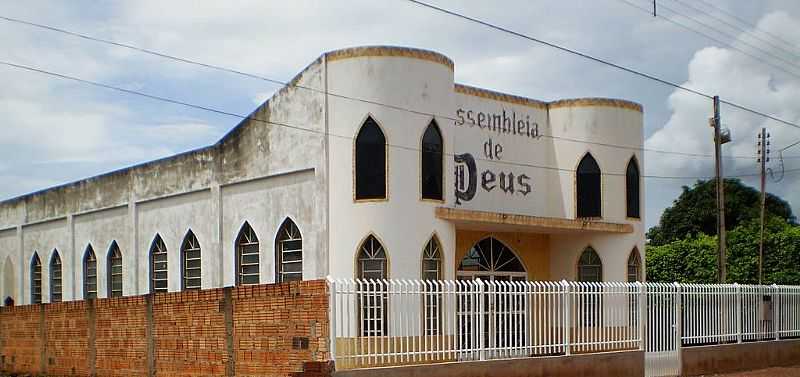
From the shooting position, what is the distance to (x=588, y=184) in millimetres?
23406

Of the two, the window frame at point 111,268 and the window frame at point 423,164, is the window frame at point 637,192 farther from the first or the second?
the window frame at point 111,268

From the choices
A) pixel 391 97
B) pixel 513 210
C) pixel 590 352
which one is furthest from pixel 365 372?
pixel 513 210

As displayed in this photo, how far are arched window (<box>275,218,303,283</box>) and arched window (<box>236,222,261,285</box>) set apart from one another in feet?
3.14

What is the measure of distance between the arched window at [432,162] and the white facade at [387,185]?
147 mm

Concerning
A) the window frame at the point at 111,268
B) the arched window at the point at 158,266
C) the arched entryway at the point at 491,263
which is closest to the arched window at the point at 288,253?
the arched entryway at the point at 491,263

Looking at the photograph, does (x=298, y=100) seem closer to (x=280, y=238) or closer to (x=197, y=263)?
(x=280, y=238)

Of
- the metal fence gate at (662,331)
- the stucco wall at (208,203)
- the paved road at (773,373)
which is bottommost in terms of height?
the paved road at (773,373)

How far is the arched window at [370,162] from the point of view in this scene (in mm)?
19031

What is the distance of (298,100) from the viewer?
67.0 ft

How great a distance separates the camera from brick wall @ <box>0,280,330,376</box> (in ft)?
47.6

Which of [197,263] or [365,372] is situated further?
[197,263]

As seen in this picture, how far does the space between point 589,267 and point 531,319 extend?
304 inches

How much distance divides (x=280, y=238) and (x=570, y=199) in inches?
270

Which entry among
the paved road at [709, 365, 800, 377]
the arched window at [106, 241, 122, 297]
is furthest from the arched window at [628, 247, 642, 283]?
the arched window at [106, 241, 122, 297]
